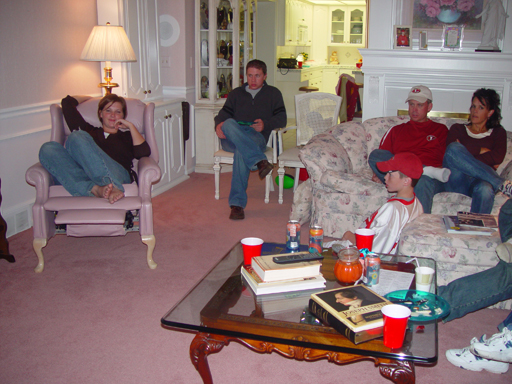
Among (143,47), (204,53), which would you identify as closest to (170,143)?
(143,47)

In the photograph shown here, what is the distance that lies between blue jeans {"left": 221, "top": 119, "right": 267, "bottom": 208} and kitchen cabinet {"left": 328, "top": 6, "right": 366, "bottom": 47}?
746 cm

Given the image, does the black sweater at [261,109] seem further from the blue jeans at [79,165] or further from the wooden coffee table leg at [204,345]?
the wooden coffee table leg at [204,345]

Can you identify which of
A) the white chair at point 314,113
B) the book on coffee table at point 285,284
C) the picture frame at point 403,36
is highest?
the picture frame at point 403,36

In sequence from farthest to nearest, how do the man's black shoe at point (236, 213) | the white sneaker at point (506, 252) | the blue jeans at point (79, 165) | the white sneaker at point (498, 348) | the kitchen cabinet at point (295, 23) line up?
the kitchen cabinet at point (295, 23)
the man's black shoe at point (236, 213)
the blue jeans at point (79, 165)
the white sneaker at point (506, 252)
the white sneaker at point (498, 348)

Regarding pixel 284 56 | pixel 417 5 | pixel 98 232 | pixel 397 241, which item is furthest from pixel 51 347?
pixel 284 56

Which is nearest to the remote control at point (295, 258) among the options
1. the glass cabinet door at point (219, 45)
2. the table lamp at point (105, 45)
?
the table lamp at point (105, 45)

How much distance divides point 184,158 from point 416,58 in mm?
2490

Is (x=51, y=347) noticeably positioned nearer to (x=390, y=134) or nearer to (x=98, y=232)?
(x=98, y=232)

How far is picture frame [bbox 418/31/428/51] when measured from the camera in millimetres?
4227

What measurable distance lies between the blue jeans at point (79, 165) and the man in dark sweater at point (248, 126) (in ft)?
3.63

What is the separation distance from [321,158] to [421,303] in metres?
1.65

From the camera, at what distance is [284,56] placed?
879 centimetres

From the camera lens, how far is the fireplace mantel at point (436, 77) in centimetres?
411

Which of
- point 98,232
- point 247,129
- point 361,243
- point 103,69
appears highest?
point 103,69
